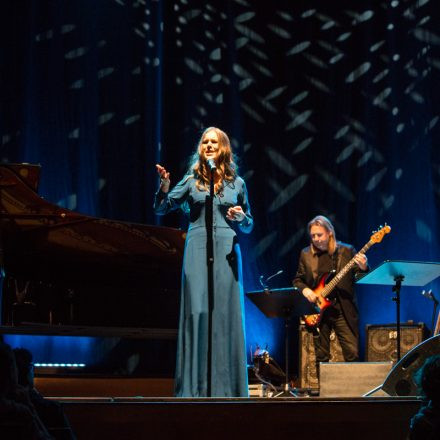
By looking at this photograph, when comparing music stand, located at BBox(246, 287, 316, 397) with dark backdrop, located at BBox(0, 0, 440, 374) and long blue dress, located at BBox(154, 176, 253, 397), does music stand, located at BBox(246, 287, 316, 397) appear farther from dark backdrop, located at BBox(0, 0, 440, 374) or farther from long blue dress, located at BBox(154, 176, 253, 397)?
dark backdrop, located at BBox(0, 0, 440, 374)

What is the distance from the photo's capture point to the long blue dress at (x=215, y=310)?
4.34m

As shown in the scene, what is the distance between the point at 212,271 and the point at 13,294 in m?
2.29

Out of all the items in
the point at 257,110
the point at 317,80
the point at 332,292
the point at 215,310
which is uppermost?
the point at 317,80

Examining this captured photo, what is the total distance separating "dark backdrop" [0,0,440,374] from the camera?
25.7ft

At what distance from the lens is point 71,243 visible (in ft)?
20.1

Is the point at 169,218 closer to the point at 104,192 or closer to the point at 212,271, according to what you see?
the point at 104,192

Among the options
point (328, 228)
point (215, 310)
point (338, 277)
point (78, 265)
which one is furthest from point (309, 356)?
point (215, 310)

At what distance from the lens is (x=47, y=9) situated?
312 inches

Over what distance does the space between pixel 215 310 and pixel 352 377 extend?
1.01m

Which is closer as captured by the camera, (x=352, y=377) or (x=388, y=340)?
(x=352, y=377)

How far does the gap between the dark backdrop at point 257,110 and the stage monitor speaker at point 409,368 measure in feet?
14.4
